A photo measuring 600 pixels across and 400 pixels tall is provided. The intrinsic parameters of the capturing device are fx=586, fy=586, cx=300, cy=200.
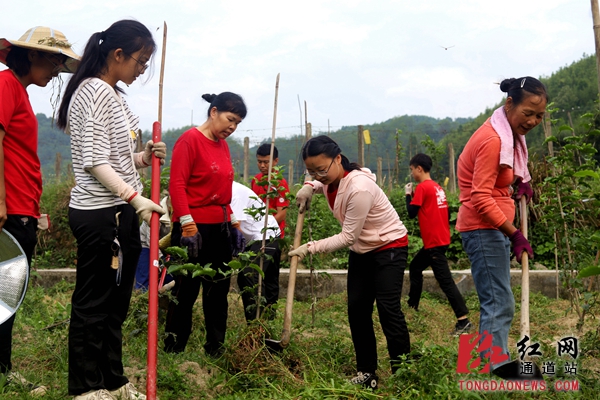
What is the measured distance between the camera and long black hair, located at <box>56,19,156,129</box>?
271cm

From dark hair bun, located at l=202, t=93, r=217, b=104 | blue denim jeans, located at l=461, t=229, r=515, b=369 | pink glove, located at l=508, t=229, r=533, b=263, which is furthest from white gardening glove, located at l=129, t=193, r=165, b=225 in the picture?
pink glove, located at l=508, t=229, r=533, b=263

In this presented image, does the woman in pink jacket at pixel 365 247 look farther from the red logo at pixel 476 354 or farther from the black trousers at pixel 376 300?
the red logo at pixel 476 354

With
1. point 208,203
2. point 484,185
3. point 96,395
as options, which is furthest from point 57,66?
point 484,185

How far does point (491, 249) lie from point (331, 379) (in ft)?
3.55

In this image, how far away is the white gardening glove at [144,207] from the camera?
8.38 feet

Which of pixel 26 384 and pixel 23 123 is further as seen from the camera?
pixel 26 384

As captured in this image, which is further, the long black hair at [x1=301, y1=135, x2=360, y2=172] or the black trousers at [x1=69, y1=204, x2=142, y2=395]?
the long black hair at [x1=301, y1=135, x2=360, y2=172]

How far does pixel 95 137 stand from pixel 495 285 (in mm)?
2125

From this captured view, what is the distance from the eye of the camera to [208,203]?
3711 mm

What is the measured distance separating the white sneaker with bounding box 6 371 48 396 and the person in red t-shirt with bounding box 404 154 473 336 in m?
3.65

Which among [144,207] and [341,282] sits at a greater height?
[144,207]

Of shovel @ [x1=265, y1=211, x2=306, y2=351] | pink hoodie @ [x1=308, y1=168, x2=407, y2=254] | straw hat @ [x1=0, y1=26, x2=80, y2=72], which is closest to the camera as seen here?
straw hat @ [x1=0, y1=26, x2=80, y2=72]

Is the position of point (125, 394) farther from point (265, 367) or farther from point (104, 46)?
point (104, 46)

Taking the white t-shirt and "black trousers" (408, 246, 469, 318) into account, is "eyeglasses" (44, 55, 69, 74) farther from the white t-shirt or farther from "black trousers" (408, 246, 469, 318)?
"black trousers" (408, 246, 469, 318)
